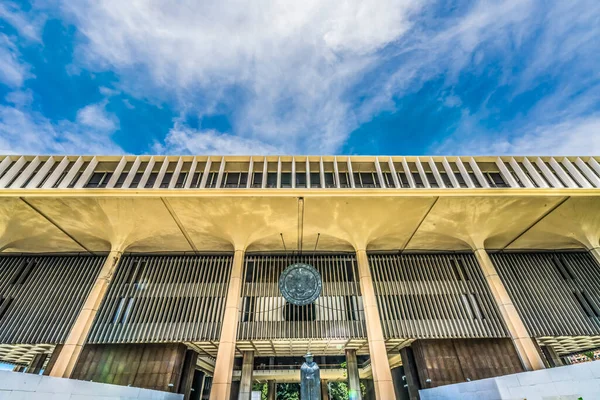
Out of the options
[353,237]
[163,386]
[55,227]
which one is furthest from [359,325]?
[55,227]

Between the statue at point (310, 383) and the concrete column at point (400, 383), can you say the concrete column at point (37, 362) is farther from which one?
the concrete column at point (400, 383)

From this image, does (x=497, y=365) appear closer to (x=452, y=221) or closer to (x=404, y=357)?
(x=404, y=357)

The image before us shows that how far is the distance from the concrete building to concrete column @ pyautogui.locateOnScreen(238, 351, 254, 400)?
8.98 ft


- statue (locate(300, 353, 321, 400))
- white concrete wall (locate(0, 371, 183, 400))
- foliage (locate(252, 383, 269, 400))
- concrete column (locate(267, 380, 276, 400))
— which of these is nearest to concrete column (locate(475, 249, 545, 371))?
statue (locate(300, 353, 321, 400))

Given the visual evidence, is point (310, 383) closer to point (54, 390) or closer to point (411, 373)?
point (54, 390)

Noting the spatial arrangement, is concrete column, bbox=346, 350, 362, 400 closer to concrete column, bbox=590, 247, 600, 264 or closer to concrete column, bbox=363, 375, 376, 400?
concrete column, bbox=363, 375, 376, 400

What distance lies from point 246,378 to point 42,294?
9.59 meters

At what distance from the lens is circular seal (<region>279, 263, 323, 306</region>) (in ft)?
35.6

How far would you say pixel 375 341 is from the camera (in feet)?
31.8

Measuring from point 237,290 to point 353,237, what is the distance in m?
4.91

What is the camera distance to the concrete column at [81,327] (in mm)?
8680

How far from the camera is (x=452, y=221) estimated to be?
11.0 m

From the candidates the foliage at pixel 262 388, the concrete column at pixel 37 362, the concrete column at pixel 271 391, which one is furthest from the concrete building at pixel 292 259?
the foliage at pixel 262 388

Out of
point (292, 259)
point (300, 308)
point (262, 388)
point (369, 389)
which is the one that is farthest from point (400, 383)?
point (262, 388)
